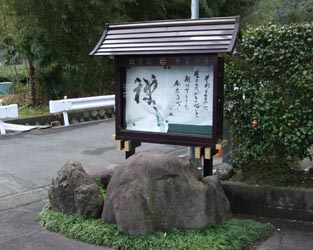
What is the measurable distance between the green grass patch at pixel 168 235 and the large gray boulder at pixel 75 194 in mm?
92

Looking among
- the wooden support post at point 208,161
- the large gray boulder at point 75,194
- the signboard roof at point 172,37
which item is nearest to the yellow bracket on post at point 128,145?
the large gray boulder at point 75,194

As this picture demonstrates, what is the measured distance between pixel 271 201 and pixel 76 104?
7.57 metres

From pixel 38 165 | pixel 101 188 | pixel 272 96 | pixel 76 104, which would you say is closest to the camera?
pixel 272 96

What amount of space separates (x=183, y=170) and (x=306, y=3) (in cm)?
2397

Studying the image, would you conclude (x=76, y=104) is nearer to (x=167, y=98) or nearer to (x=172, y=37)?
(x=167, y=98)

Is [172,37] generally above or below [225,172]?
above

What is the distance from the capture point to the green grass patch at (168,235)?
379 centimetres

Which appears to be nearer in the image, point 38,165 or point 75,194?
point 75,194

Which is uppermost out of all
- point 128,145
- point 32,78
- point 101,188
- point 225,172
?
point 32,78

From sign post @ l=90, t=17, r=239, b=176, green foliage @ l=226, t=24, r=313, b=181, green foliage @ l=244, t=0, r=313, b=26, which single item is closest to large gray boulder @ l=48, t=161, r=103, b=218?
sign post @ l=90, t=17, r=239, b=176

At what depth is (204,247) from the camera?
371 cm

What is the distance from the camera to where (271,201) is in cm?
455

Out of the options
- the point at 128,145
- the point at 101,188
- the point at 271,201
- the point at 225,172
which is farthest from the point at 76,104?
the point at 271,201

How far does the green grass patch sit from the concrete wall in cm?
30
